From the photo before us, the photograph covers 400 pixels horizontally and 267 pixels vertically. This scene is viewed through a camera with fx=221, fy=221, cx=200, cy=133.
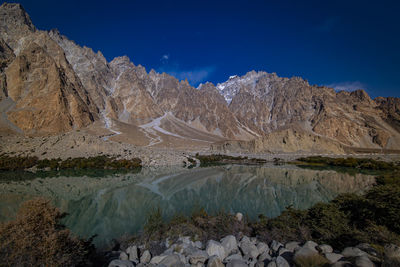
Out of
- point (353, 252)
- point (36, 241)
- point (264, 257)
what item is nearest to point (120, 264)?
point (36, 241)

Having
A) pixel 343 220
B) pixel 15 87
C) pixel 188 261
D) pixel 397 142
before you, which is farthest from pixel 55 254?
pixel 397 142

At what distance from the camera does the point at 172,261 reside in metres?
6.05

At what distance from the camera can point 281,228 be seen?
806 centimetres

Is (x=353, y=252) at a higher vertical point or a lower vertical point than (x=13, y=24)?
lower

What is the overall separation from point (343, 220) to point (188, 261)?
17.9 feet

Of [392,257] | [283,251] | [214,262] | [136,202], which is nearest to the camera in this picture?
[392,257]

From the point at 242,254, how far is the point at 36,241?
17.6ft

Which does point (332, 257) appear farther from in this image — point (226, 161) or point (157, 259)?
point (226, 161)

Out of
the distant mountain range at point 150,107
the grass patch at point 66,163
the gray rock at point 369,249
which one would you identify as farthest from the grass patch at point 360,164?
the gray rock at point 369,249

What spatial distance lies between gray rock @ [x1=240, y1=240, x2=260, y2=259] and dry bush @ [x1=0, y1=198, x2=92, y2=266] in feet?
15.0

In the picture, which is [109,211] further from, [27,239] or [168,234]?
[27,239]

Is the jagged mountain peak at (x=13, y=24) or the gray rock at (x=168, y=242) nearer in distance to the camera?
the gray rock at (x=168, y=242)

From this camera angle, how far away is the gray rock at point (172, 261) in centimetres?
596

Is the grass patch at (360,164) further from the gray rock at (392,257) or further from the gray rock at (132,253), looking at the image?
the gray rock at (132,253)
